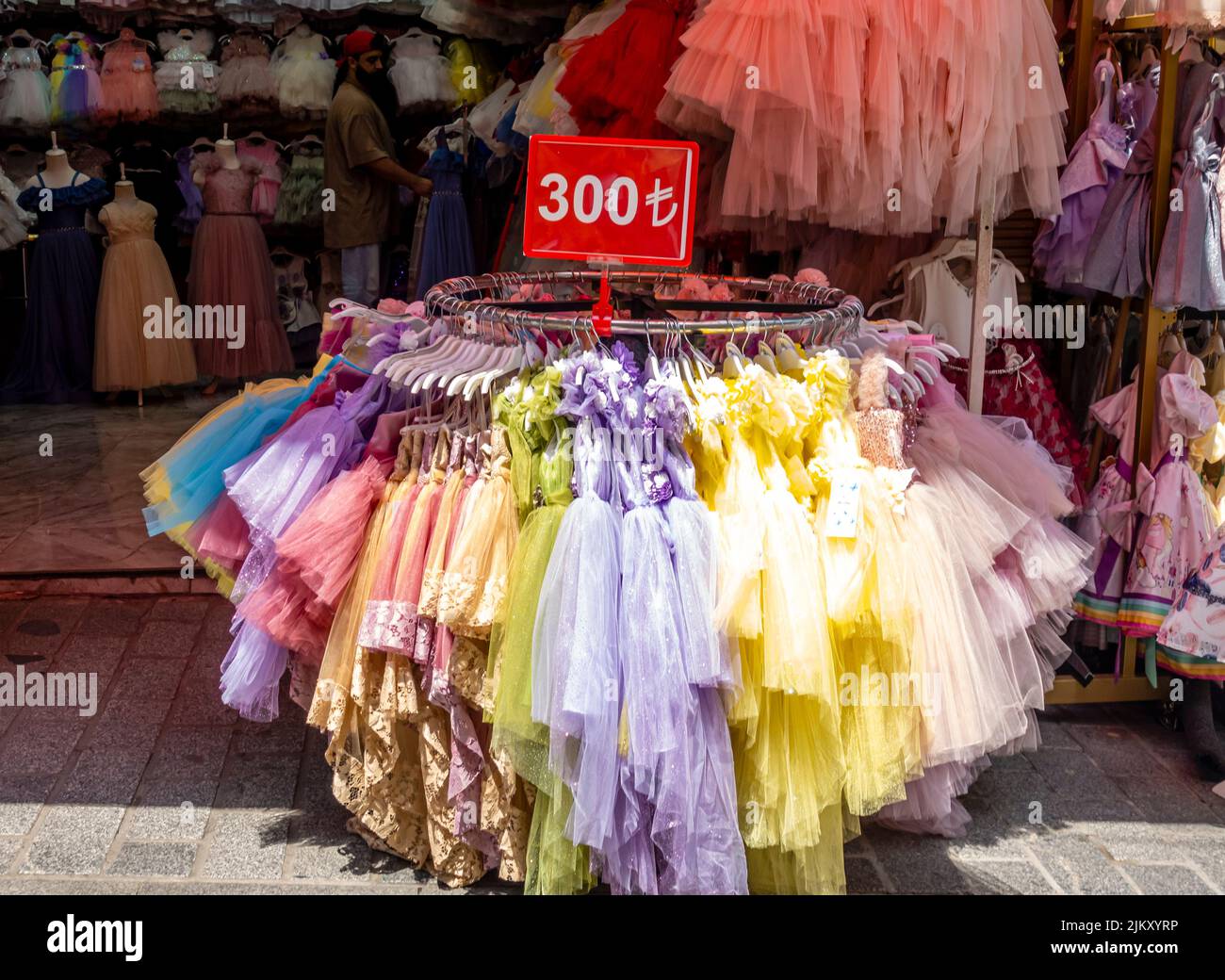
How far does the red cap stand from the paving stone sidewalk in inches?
152

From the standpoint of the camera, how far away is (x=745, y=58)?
3520 mm

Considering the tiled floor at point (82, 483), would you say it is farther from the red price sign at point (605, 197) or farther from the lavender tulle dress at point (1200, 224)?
the lavender tulle dress at point (1200, 224)

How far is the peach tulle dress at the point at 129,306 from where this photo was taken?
296 inches

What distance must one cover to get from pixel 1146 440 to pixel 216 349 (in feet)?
19.2

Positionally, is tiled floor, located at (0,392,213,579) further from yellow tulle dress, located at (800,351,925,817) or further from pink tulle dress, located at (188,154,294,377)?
yellow tulle dress, located at (800,351,925,817)

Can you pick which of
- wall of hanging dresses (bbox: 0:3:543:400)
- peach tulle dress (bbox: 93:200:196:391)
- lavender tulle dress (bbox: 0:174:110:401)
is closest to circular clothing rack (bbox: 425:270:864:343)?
wall of hanging dresses (bbox: 0:3:543:400)

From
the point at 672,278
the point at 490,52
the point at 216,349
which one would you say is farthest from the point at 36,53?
the point at 672,278

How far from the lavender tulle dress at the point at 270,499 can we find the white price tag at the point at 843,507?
1146mm

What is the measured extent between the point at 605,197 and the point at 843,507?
0.89 metres

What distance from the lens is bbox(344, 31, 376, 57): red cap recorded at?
21.7 feet

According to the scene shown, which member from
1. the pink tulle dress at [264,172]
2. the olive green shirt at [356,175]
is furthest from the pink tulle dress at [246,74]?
the olive green shirt at [356,175]

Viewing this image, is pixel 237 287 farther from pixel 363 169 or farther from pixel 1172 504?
pixel 1172 504

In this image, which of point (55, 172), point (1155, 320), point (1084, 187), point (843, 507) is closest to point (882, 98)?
point (1084, 187)
